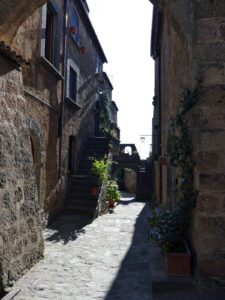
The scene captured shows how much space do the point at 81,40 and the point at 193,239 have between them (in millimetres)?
9589

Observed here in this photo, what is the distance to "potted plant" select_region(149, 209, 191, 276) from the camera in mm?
3057

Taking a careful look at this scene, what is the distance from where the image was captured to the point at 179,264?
10.0 ft

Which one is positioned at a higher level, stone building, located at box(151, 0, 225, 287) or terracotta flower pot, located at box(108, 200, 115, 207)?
stone building, located at box(151, 0, 225, 287)

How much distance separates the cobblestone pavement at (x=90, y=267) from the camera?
321cm

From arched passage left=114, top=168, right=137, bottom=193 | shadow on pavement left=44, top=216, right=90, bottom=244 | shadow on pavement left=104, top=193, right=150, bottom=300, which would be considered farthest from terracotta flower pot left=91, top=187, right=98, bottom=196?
arched passage left=114, top=168, right=137, bottom=193

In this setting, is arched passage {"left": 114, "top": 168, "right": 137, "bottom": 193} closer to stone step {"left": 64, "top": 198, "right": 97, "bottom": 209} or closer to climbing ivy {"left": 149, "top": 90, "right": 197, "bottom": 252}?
stone step {"left": 64, "top": 198, "right": 97, "bottom": 209}

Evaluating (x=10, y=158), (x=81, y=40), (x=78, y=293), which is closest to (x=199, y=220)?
(x=78, y=293)

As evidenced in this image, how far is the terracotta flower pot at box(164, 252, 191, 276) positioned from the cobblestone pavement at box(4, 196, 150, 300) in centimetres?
45

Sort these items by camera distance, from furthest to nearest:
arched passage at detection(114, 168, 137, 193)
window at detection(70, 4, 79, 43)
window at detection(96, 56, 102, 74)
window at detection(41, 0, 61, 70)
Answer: arched passage at detection(114, 168, 137, 193) → window at detection(96, 56, 102, 74) → window at detection(70, 4, 79, 43) → window at detection(41, 0, 61, 70)

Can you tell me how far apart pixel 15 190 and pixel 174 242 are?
7.69 feet

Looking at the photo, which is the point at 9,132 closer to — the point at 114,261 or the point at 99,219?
the point at 114,261

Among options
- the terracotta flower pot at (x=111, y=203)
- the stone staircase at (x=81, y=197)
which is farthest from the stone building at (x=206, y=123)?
the terracotta flower pot at (x=111, y=203)

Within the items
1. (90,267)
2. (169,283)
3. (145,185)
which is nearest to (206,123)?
(169,283)

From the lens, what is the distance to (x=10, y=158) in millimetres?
3484
